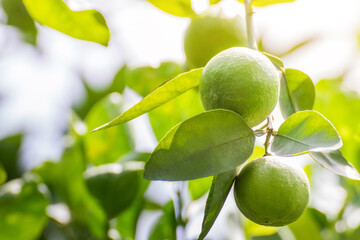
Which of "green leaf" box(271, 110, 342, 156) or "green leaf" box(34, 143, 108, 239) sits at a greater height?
"green leaf" box(271, 110, 342, 156)

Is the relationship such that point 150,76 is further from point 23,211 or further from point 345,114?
point 345,114

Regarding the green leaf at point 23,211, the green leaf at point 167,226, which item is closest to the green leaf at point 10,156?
the green leaf at point 23,211

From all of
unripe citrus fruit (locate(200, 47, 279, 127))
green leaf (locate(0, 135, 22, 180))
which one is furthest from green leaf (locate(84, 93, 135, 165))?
unripe citrus fruit (locate(200, 47, 279, 127))

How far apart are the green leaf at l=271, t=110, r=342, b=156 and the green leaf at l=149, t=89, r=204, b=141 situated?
2.01 feet

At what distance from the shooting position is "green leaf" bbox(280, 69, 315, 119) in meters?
1.04

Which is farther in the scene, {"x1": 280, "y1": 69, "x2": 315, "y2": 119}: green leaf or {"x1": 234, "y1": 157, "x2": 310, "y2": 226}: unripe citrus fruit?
{"x1": 280, "y1": 69, "x2": 315, "y2": 119}: green leaf

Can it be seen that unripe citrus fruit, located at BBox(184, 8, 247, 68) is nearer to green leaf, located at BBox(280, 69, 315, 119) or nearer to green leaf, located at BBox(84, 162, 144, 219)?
green leaf, located at BBox(280, 69, 315, 119)

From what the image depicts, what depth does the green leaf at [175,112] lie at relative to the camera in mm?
1483

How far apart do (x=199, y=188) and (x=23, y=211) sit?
1.82 ft

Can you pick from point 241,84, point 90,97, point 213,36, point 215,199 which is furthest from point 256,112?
point 90,97

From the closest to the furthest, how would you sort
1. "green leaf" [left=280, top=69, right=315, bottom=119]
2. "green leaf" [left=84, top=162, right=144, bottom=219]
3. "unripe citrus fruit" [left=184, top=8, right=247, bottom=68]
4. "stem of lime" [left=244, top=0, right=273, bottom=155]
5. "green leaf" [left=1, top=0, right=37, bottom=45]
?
1. "stem of lime" [left=244, top=0, right=273, bottom=155]
2. "green leaf" [left=280, top=69, right=315, bottom=119]
3. "unripe citrus fruit" [left=184, top=8, right=247, bottom=68]
4. "green leaf" [left=84, top=162, right=144, bottom=219]
5. "green leaf" [left=1, top=0, right=37, bottom=45]

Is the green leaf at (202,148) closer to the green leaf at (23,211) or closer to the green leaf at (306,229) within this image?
the green leaf at (23,211)

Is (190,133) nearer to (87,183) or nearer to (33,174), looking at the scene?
(87,183)

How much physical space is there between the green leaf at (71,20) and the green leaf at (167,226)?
0.59 m
